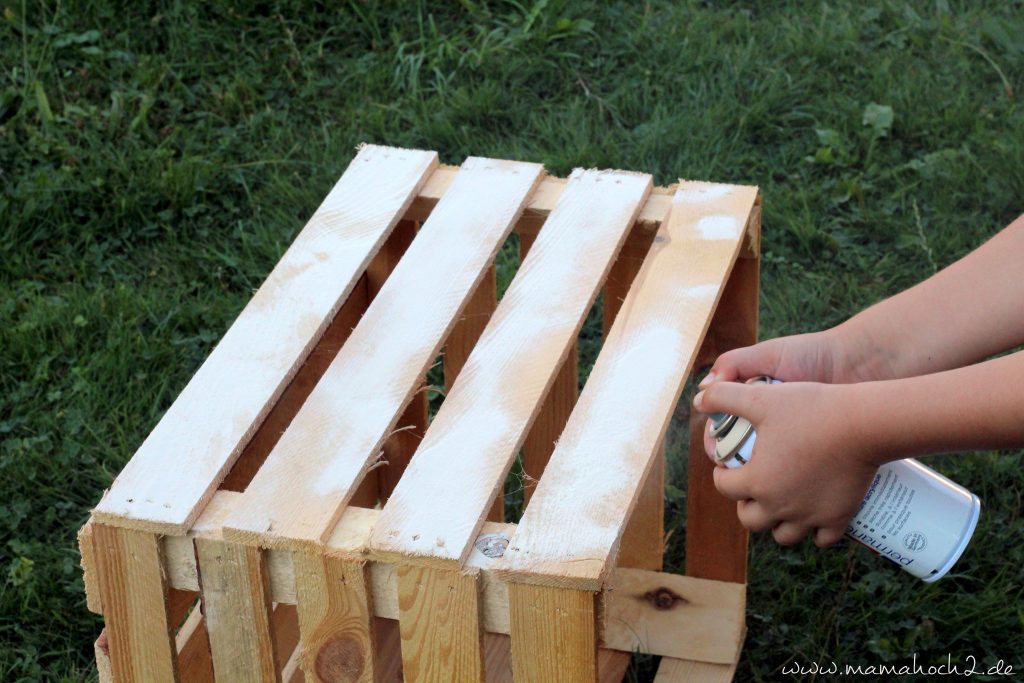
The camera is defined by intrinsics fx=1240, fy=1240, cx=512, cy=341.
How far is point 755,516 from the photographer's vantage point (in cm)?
162

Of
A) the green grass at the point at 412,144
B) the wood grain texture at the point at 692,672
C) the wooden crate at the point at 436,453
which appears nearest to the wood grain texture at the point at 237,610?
the wooden crate at the point at 436,453

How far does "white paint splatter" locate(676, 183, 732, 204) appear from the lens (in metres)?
2.00

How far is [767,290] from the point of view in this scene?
2.98m

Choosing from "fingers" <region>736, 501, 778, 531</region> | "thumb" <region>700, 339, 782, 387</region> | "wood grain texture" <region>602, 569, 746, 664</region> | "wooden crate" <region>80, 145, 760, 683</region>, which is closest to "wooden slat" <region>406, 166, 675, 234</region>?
"wooden crate" <region>80, 145, 760, 683</region>

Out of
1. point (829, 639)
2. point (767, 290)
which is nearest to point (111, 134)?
point (767, 290)

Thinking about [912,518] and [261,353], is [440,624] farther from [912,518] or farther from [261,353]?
[912,518]

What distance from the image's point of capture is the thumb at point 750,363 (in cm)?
178

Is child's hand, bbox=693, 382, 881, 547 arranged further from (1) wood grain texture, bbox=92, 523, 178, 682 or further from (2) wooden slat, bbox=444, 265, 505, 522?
(1) wood grain texture, bbox=92, 523, 178, 682

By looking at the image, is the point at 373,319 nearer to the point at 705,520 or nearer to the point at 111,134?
the point at 705,520

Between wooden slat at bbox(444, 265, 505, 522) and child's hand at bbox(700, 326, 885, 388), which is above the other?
child's hand at bbox(700, 326, 885, 388)

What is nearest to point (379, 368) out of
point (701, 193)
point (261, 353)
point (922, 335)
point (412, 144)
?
point (261, 353)

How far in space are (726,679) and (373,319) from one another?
0.91 m

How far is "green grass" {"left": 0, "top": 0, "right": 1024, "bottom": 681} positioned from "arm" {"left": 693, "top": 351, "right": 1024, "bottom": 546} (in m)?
0.80

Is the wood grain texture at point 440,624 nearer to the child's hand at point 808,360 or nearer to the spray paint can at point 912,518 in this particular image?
the spray paint can at point 912,518
